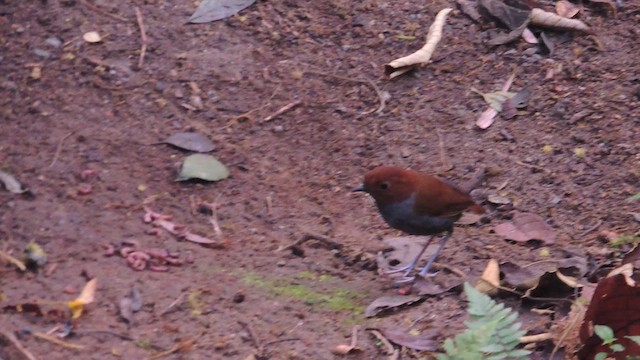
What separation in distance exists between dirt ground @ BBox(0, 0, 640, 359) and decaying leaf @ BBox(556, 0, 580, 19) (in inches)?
6.0

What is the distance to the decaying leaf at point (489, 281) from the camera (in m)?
4.23

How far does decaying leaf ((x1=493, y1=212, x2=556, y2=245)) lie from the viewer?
481 cm

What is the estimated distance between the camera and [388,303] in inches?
167

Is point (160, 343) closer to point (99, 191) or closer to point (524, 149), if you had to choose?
point (99, 191)

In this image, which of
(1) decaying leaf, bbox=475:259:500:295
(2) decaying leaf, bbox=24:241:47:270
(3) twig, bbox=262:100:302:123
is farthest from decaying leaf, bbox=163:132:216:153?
(1) decaying leaf, bbox=475:259:500:295

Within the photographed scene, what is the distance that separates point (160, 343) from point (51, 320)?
0.43 meters

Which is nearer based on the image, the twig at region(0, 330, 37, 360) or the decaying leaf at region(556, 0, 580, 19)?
the twig at region(0, 330, 37, 360)

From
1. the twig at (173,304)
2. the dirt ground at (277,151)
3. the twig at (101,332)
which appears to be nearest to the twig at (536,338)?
the dirt ground at (277,151)

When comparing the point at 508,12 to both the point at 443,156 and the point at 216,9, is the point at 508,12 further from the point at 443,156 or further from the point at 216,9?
the point at 216,9

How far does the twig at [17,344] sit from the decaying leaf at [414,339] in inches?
56.4

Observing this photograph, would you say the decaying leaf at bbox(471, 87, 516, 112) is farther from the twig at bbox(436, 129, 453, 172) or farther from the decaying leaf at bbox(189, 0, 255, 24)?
the decaying leaf at bbox(189, 0, 255, 24)

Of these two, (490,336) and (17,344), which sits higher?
(490,336)

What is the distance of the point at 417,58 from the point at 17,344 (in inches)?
125

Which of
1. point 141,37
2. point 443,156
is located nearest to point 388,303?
point 443,156
